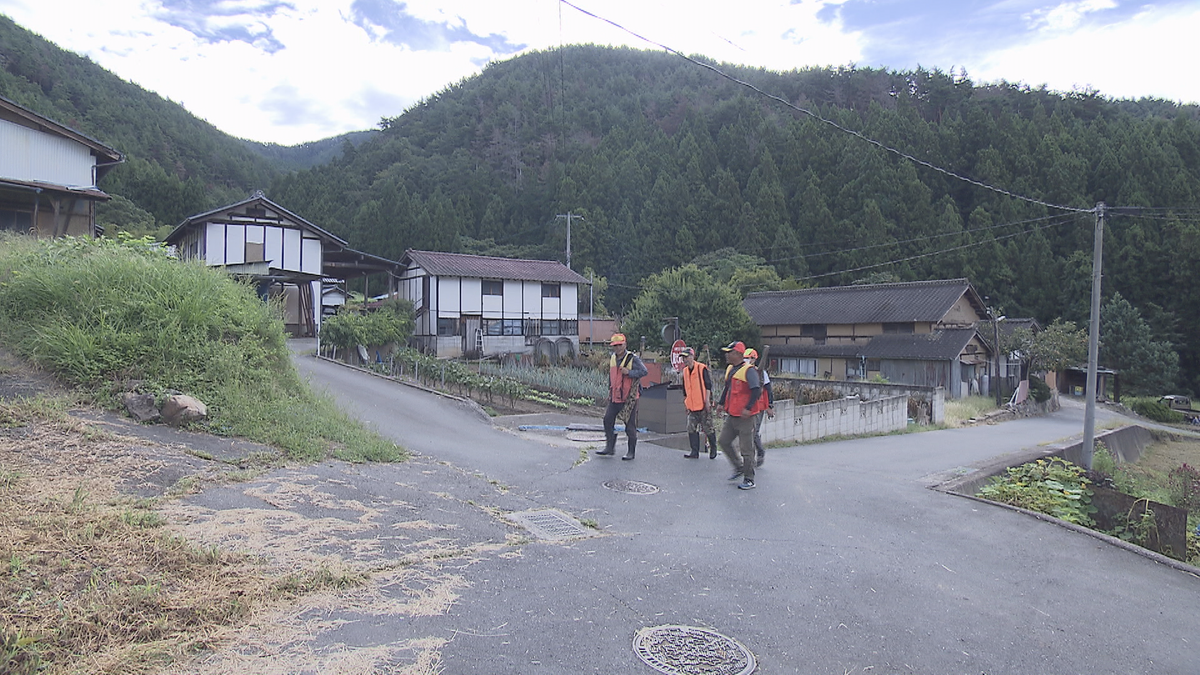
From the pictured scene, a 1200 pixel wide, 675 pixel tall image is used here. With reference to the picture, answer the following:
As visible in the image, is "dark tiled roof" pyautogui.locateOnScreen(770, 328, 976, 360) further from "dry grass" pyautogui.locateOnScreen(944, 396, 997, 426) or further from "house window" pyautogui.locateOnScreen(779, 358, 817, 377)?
"dry grass" pyautogui.locateOnScreen(944, 396, 997, 426)

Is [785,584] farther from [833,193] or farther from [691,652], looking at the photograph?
[833,193]

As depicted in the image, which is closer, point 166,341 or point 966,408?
point 166,341

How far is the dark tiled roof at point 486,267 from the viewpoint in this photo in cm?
3525

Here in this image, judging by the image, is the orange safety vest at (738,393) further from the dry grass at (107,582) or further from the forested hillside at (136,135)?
the forested hillside at (136,135)

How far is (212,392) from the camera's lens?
795cm

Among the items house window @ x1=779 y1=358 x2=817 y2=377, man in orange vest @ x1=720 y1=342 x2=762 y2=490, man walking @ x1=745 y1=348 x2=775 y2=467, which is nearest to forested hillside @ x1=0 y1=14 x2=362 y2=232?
house window @ x1=779 y1=358 x2=817 y2=377

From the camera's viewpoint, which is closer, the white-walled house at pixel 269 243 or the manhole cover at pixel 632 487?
the manhole cover at pixel 632 487

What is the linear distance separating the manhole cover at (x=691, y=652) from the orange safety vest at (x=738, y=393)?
14.1 feet

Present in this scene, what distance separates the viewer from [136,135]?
201 ft

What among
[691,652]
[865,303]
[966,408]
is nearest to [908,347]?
[865,303]

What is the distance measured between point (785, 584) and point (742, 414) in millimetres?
3353

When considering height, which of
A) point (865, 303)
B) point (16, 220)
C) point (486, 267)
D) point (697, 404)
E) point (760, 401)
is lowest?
point (697, 404)

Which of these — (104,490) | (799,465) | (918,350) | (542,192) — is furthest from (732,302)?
(542,192)

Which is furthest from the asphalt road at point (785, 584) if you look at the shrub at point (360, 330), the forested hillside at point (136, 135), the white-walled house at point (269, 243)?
the forested hillside at point (136, 135)
